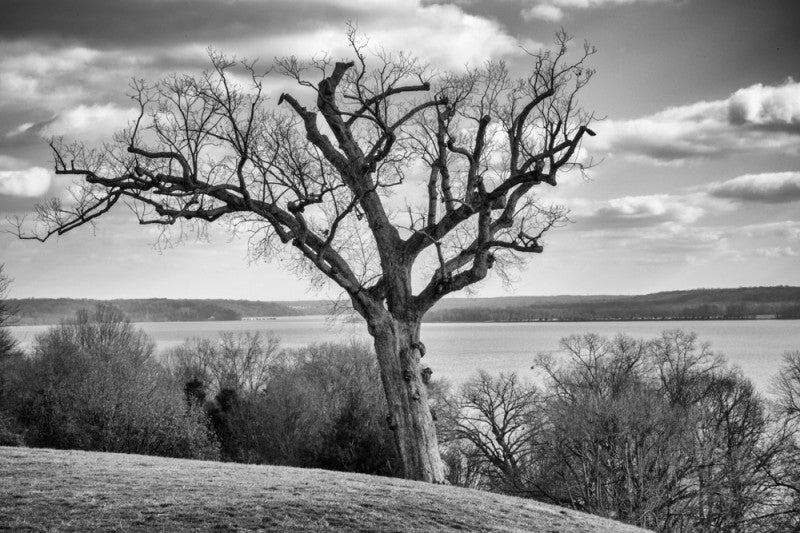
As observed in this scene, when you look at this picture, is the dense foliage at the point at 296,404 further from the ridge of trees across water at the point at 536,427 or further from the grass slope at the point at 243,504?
the grass slope at the point at 243,504

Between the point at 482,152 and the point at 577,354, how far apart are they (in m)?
41.4

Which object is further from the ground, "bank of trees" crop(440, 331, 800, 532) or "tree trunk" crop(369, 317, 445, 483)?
"tree trunk" crop(369, 317, 445, 483)

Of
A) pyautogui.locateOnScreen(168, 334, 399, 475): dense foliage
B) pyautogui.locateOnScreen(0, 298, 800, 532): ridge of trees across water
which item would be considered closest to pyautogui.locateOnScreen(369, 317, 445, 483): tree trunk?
pyautogui.locateOnScreen(0, 298, 800, 532): ridge of trees across water

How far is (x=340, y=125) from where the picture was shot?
15555 millimetres

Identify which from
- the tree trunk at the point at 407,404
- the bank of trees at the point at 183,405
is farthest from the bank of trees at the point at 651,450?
the tree trunk at the point at 407,404

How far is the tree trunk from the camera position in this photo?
15.1m

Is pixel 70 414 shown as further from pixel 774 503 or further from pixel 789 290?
pixel 789 290

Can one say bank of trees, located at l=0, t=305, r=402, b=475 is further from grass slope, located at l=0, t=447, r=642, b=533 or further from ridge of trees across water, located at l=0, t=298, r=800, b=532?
grass slope, located at l=0, t=447, r=642, b=533

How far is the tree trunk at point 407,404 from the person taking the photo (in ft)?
49.5

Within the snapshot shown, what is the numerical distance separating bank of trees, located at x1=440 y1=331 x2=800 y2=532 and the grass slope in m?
16.9

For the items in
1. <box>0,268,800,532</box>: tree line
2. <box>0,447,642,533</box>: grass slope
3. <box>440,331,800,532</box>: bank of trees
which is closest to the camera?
<box>0,447,642,533</box>: grass slope

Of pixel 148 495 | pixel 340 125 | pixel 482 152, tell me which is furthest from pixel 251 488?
pixel 482 152

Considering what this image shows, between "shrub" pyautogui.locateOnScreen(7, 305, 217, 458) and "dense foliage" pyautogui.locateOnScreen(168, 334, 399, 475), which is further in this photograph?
"shrub" pyautogui.locateOnScreen(7, 305, 217, 458)

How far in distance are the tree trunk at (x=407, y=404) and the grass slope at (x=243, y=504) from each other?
4.25 ft
